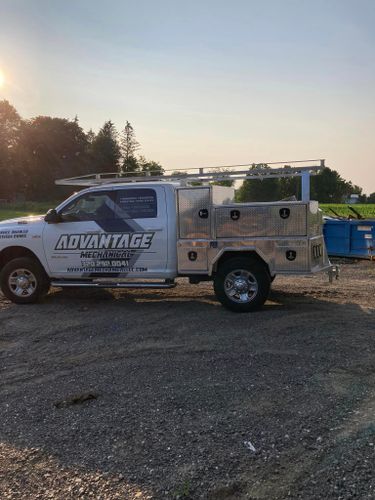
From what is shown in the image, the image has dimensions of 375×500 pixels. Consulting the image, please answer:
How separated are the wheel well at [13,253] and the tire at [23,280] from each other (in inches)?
4.7

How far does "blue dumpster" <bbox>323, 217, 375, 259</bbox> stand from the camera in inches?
468

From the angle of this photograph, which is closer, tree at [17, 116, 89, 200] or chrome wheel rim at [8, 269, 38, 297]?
chrome wheel rim at [8, 269, 38, 297]

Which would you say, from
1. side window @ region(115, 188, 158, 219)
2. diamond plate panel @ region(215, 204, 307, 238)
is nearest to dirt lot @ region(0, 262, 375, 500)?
diamond plate panel @ region(215, 204, 307, 238)

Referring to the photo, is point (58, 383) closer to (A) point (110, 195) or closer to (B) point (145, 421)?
(B) point (145, 421)

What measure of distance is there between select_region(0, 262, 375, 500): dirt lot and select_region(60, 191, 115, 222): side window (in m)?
1.73

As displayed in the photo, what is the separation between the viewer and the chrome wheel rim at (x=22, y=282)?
27.9ft

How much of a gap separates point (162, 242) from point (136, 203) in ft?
2.63

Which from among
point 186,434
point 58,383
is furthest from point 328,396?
point 58,383

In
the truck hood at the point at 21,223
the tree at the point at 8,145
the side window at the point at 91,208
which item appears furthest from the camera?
the tree at the point at 8,145

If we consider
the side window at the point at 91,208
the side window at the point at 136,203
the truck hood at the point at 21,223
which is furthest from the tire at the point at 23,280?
the side window at the point at 136,203

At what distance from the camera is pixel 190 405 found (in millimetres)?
4195

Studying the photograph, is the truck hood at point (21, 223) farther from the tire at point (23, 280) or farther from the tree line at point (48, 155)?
the tree line at point (48, 155)

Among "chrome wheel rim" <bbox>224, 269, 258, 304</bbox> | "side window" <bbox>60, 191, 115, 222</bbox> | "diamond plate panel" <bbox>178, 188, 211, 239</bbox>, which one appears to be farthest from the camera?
"side window" <bbox>60, 191, 115, 222</bbox>

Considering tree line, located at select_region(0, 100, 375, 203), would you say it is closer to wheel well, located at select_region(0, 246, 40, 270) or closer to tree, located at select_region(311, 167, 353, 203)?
tree, located at select_region(311, 167, 353, 203)
